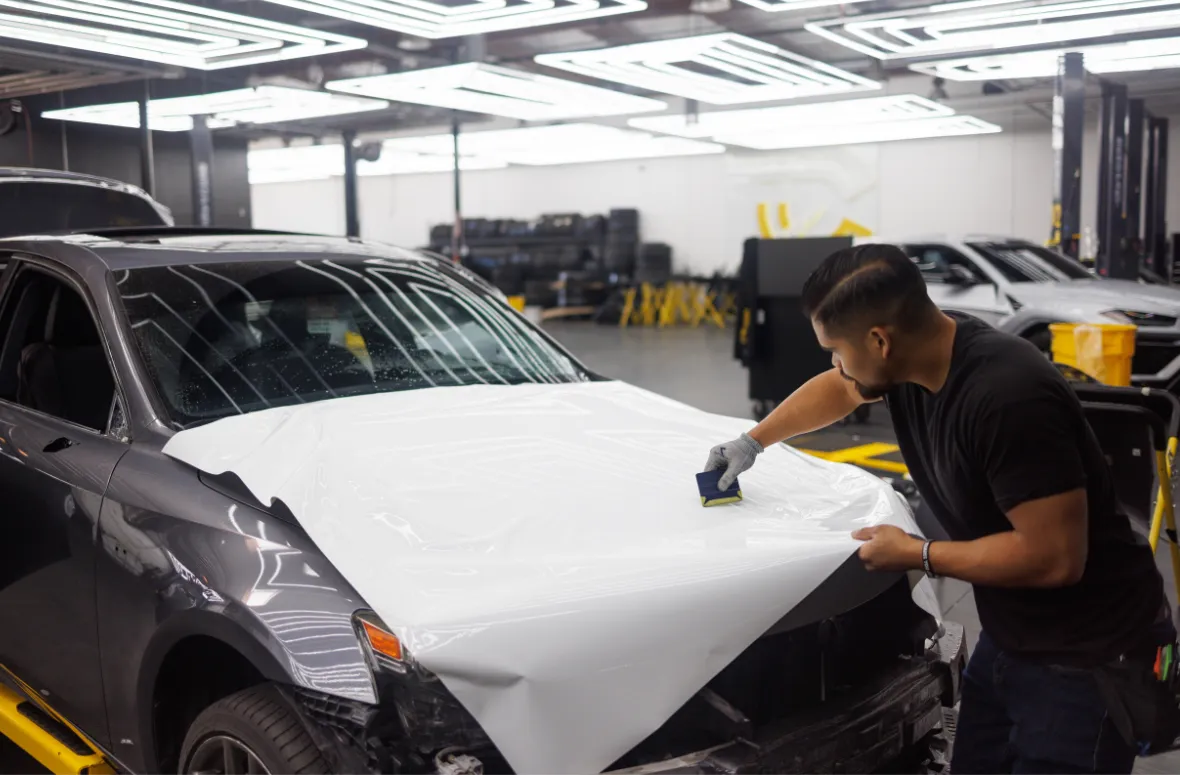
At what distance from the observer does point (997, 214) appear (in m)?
18.3

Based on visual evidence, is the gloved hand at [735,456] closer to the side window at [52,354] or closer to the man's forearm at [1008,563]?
the man's forearm at [1008,563]

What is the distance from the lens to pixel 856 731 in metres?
2.01

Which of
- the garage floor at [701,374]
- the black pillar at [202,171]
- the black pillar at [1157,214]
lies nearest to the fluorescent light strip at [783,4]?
the garage floor at [701,374]

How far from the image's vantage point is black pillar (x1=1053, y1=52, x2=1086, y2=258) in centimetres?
999

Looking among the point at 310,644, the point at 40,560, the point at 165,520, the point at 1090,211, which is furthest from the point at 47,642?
the point at 1090,211

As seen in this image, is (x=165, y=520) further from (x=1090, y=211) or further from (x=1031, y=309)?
(x=1090, y=211)

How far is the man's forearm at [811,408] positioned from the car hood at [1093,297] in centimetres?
766

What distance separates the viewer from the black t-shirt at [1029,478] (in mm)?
1697

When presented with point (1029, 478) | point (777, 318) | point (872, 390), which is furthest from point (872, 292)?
point (777, 318)

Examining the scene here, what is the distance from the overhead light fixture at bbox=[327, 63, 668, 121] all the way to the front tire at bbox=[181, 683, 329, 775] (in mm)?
8026

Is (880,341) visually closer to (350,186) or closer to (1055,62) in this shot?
(1055,62)

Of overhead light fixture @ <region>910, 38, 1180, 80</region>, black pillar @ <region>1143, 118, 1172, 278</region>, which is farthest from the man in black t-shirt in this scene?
black pillar @ <region>1143, 118, 1172, 278</region>

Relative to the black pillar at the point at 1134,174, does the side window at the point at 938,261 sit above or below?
below

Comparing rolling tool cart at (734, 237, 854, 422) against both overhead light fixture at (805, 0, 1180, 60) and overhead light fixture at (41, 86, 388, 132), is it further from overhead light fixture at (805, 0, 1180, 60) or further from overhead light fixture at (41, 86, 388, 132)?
overhead light fixture at (41, 86, 388, 132)
